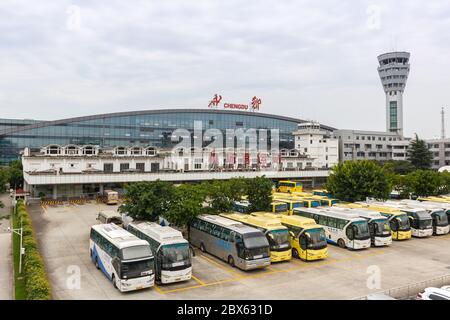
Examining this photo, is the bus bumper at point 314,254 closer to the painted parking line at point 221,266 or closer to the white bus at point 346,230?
the white bus at point 346,230

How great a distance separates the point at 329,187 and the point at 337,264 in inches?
810

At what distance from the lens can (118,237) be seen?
17484mm

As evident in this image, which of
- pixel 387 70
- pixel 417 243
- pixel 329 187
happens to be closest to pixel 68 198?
pixel 329 187

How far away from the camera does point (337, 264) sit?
2020 centimetres

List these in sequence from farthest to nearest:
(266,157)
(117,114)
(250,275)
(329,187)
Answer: (117,114) → (266,157) → (329,187) → (250,275)

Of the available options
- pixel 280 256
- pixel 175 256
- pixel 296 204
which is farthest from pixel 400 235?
pixel 175 256

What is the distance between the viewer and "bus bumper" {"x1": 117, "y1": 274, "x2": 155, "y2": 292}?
15.3 m

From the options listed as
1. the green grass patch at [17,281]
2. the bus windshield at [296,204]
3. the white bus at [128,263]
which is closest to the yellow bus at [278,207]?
the bus windshield at [296,204]

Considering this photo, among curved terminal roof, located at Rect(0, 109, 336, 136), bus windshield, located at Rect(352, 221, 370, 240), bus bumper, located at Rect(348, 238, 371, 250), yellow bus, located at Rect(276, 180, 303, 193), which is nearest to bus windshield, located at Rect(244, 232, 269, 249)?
bus bumper, located at Rect(348, 238, 371, 250)

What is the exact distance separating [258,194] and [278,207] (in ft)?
15.3

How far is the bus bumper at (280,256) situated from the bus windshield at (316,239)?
4.24 feet

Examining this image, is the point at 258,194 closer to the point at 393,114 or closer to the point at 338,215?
the point at 338,215

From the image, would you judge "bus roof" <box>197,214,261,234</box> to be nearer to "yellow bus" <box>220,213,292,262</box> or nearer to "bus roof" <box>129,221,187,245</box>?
"yellow bus" <box>220,213,292,262</box>
